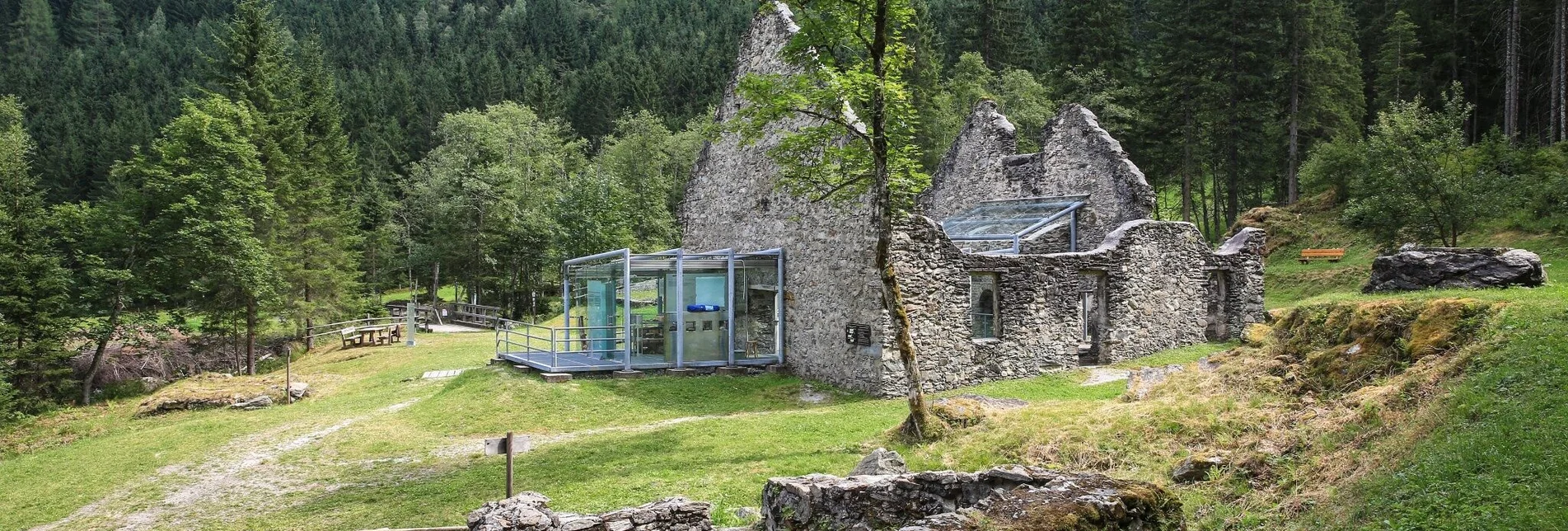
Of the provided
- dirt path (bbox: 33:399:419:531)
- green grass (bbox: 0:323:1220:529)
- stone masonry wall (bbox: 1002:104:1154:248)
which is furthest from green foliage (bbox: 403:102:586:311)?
dirt path (bbox: 33:399:419:531)

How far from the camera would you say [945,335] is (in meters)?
16.6

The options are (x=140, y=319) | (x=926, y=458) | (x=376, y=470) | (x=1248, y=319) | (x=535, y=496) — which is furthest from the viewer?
(x=140, y=319)

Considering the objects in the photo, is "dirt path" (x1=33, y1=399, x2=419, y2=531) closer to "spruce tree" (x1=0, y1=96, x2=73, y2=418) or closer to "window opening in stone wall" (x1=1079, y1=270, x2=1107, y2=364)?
"spruce tree" (x1=0, y1=96, x2=73, y2=418)

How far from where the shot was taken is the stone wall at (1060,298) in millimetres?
16375

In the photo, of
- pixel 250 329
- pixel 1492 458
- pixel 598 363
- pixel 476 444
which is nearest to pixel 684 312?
pixel 598 363

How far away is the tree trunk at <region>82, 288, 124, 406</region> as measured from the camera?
25250mm

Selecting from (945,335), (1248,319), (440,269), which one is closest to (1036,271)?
(945,335)

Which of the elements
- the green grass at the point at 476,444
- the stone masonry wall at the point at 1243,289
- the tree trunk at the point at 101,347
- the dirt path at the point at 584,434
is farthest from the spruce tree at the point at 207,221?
the stone masonry wall at the point at 1243,289

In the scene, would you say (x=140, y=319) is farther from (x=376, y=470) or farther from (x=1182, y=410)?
(x=1182, y=410)

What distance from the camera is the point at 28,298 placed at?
75.4 ft

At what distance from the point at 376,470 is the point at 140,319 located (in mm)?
20178

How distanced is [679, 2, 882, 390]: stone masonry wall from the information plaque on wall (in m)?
0.13

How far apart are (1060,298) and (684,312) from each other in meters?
8.19

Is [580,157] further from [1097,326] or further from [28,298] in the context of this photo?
[1097,326]
